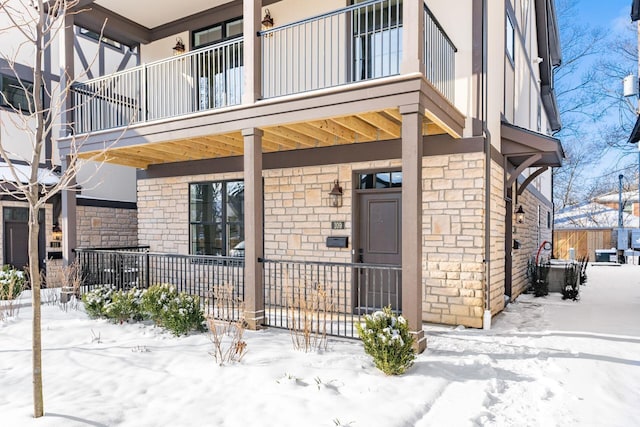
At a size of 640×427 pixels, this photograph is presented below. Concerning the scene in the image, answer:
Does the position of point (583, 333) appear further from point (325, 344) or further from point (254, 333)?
point (254, 333)

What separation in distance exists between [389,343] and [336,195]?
3479 millimetres

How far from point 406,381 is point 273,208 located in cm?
459

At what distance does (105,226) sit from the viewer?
10953mm

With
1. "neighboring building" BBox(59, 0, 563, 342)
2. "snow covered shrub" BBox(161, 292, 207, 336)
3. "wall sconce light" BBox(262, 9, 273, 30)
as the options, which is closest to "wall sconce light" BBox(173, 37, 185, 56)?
"neighboring building" BBox(59, 0, 563, 342)

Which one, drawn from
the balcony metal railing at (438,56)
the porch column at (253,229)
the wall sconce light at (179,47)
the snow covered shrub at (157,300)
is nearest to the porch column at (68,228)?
the snow covered shrub at (157,300)

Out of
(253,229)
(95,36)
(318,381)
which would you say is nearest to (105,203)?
(95,36)

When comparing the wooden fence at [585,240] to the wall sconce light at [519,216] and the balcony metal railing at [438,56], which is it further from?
the balcony metal railing at [438,56]

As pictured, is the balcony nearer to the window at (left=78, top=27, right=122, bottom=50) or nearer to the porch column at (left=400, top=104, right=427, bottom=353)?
the porch column at (left=400, top=104, right=427, bottom=353)

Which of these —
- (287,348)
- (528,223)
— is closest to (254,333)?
(287,348)

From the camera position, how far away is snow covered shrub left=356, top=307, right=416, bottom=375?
407 cm

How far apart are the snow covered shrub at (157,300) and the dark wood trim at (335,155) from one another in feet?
10.2

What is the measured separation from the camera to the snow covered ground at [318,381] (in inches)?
129

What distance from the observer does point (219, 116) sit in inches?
240

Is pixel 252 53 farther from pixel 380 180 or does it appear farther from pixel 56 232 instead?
pixel 56 232
